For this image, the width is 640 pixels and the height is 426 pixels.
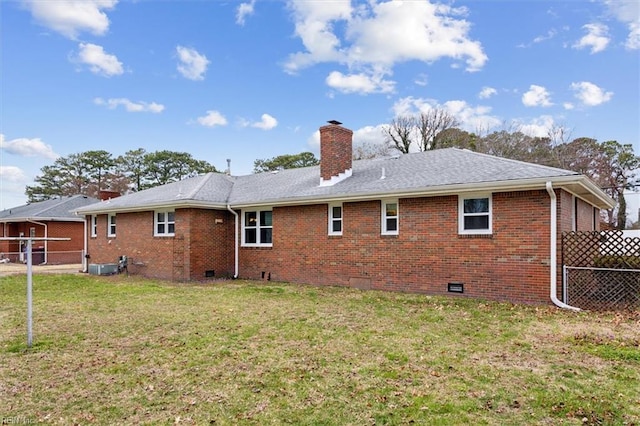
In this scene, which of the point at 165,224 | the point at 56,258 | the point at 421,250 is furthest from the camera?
the point at 56,258

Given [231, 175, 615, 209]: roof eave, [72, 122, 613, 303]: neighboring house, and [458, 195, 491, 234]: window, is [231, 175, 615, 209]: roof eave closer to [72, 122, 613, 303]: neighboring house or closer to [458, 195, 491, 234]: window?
[72, 122, 613, 303]: neighboring house

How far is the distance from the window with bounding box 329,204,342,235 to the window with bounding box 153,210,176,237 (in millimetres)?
6164

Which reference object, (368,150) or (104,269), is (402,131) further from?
(104,269)

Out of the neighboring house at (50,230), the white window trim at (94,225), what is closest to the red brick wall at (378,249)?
the white window trim at (94,225)

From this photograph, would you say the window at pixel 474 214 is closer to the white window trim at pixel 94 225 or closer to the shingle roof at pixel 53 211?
the white window trim at pixel 94 225

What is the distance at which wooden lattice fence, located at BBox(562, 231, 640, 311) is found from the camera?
8.77 metres

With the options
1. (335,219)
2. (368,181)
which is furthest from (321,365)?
(368,181)

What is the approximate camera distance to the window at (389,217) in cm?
1148

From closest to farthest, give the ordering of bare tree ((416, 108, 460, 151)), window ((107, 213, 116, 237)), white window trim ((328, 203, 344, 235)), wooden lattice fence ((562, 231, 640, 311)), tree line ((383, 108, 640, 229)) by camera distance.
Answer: wooden lattice fence ((562, 231, 640, 311)), white window trim ((328, 203, 344, 235)), window ((107, 213, 116, 237)), tree line ((383, 108, 640, 229)), bare tree ((416, 108, 460, 151))

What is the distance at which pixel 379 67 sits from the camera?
870 inches

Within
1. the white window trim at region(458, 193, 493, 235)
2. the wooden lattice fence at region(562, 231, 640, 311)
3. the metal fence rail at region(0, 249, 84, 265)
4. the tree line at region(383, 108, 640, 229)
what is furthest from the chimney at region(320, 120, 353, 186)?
the tree line at region(383, 108, 640, 229)

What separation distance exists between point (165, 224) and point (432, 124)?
27553 millimetres

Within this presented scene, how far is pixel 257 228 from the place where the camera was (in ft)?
48.3

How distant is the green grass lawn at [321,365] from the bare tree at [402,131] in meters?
29.1
